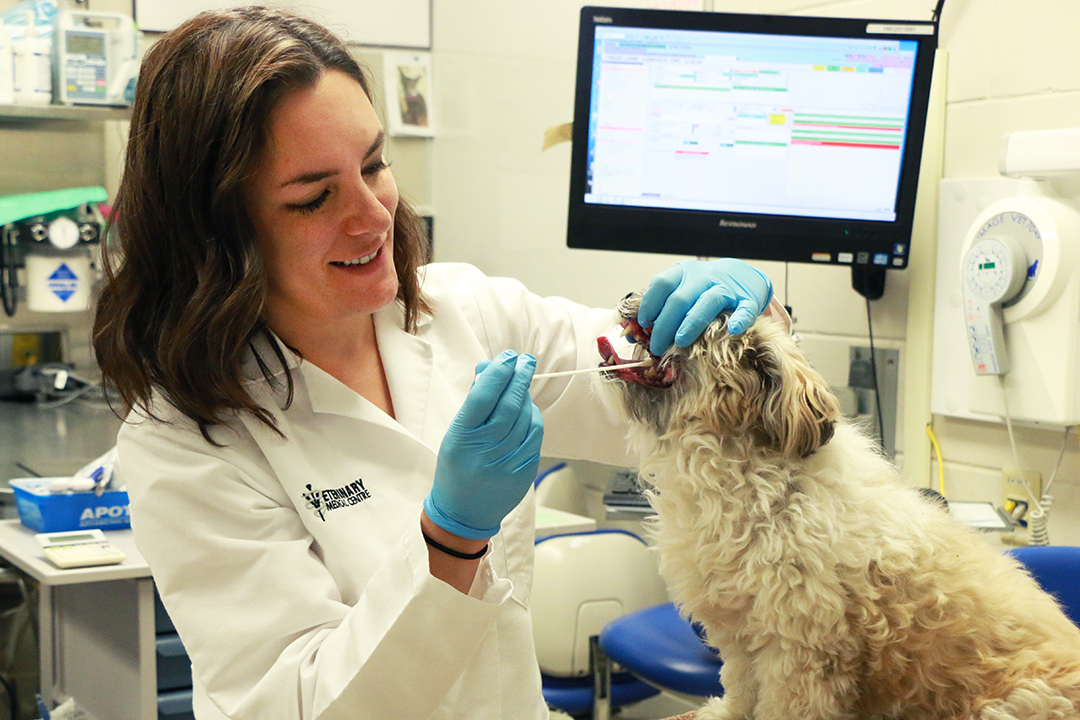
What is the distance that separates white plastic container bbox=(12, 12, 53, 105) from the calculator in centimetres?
182

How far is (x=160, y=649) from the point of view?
2.44 meters

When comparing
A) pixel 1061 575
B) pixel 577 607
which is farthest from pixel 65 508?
pixel 1061 575

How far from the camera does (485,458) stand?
114cm

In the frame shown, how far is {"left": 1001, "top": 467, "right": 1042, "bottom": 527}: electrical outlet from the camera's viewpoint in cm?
224

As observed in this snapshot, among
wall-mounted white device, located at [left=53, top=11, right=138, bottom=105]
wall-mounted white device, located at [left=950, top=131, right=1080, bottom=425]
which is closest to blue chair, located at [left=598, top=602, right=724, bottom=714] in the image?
wall-mounted white device, located at [left=950, top=131, right=1080, bottom=425]

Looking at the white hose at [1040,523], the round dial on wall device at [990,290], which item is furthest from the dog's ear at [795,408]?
the white hose at [1040,523]

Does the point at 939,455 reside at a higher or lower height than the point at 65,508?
higher

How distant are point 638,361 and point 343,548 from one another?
514 mm

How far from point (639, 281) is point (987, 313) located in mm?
1227

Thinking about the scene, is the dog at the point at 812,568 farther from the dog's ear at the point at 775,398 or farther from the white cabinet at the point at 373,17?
the white cabinet at the point at 373,17

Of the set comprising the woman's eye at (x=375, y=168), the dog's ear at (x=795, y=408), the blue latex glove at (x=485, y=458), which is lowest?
the blue latex glove at (x=485, y=458)

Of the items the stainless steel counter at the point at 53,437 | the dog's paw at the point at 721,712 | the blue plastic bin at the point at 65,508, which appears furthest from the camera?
the stainless steel counter at the point at 53,437

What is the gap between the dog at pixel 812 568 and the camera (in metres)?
0.95

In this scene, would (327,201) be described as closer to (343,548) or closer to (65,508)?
(343,548)
